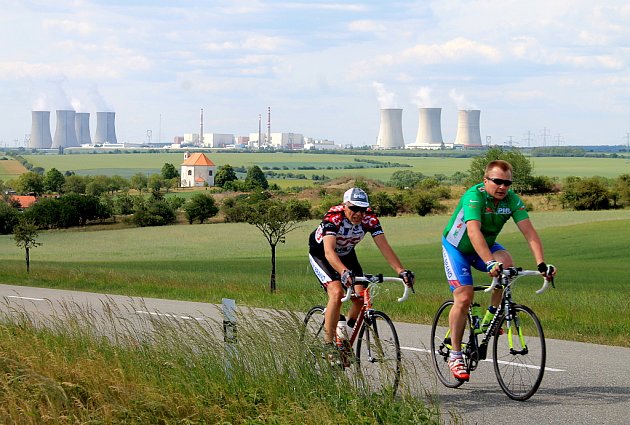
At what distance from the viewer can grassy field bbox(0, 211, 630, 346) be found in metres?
16.0

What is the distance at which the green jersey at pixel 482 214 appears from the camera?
8.27 m

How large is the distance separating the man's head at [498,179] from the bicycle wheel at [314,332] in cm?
180

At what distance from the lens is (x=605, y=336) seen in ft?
40.7

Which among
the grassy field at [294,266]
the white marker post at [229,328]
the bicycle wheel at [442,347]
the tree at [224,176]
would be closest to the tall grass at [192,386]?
the white marker post at [229,328]

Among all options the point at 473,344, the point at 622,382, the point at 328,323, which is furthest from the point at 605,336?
the point at 328,323

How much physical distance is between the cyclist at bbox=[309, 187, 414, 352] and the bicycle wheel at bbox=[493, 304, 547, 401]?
0.95 meters

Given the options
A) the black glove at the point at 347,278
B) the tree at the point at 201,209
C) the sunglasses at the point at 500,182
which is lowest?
the tree at the point at 201,209

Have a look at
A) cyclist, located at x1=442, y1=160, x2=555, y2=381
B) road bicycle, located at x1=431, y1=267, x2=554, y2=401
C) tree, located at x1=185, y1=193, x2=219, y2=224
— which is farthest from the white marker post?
tree, located at x1=185, y1=193, x2=219, y2=224

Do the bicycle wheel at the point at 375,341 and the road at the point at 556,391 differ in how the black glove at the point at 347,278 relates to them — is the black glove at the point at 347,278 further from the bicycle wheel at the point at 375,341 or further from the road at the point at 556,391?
the road at the point at 556,391

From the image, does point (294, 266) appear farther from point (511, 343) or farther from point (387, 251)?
point (511, 343)

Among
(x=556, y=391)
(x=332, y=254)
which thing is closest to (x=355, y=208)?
(x=332, y=254)

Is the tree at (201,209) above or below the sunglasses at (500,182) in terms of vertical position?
below

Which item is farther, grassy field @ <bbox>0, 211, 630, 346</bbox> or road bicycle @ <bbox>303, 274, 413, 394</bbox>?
grassy field @ <bbox>0, 211, 630, 346</bbox>

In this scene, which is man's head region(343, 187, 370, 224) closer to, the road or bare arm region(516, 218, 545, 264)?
the road
